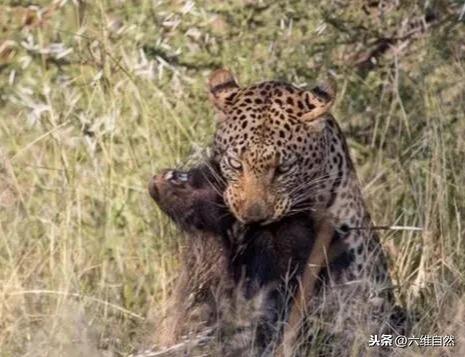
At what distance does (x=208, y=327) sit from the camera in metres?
6.76

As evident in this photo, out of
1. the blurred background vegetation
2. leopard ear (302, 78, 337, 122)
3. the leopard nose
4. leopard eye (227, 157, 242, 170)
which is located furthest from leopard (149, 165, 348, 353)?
leopard ear (302, 78, 337, 122)

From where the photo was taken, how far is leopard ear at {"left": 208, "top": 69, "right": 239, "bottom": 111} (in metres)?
7.35

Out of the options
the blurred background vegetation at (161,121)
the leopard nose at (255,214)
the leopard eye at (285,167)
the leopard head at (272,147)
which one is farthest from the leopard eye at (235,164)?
the blurred background vegetation at (161,121)

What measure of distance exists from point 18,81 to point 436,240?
6.64ft

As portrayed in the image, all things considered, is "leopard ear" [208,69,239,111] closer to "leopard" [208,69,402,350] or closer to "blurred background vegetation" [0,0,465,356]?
"leopard" [208,69,402,350]

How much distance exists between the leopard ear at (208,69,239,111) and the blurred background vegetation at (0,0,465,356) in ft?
2.01

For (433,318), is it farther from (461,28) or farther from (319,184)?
(461,28)

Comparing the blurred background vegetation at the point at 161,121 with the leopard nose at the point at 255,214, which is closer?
the leopard nose at the point at 255,214

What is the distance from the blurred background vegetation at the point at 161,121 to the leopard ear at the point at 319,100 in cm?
79

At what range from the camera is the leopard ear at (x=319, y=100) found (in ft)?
23.5

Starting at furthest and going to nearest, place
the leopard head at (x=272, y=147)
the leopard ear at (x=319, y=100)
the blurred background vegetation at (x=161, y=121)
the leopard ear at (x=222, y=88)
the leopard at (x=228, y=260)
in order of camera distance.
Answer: the blurred background vegetation at (x=161, y=121), the leopard ear at (x=222, y=88), the leopard ear at (x=319, y=100), the leopard head at (x=272, y=147), the leopard at (x=228, y=260)

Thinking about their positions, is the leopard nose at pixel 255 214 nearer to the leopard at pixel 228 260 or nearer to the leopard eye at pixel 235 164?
the leopard at pixel 228 260

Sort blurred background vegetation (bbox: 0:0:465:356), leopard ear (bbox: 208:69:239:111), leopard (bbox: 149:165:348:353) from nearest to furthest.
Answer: leopard (bbox: 149:165:348:353)
leopard ear (bbox: 208:69:239:111)
blurred background vegetation (bbox: 0:0:465:356)

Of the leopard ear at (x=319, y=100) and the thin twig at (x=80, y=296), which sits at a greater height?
the leopard ear at (x=319, y=100)
